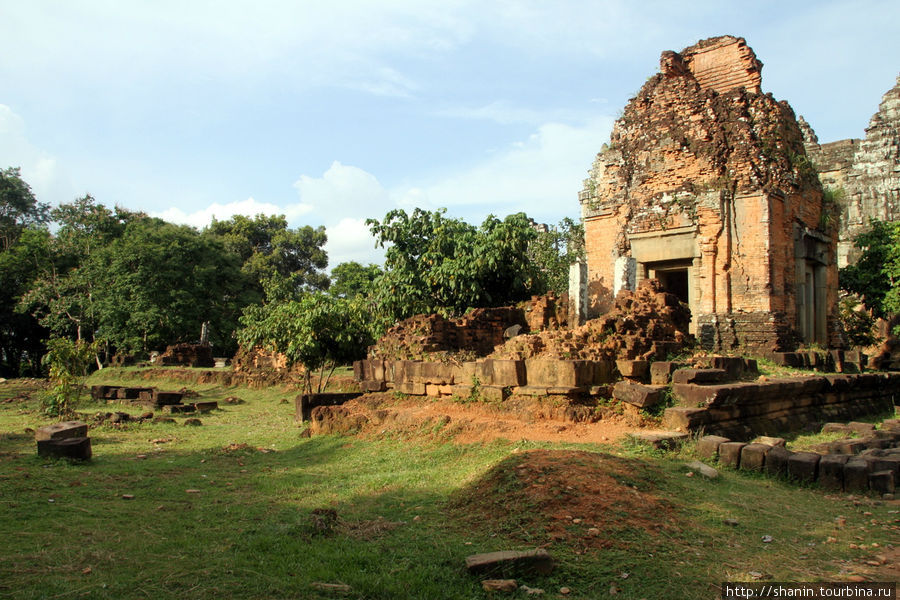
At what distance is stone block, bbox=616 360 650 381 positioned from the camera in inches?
336

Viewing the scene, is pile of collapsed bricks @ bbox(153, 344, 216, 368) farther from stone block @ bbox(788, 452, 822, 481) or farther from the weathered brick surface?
stone block @ bbox(788, 452, 822, 481)

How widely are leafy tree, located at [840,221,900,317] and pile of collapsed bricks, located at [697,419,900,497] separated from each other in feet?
34.7

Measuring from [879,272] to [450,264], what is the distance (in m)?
11.2

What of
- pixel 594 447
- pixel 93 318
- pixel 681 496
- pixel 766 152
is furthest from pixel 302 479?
pixel 93 318

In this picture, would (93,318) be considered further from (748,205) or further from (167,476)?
(748,205)

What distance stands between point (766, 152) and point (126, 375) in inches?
886

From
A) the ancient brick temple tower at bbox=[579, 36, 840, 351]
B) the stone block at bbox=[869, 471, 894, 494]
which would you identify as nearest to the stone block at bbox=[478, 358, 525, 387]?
the ancient brick temple tower at bbox=[579, 36, 840, 351]

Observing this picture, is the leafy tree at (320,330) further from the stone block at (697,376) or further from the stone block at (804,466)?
the stone block at (804,466)

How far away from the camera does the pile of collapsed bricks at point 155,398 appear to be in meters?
14.3

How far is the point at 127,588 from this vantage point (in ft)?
11.5

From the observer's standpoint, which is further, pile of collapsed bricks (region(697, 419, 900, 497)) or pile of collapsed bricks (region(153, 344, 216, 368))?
pile of collapsed bricks (region(153, 344, 216, 368))

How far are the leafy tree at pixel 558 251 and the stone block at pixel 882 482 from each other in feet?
44.0

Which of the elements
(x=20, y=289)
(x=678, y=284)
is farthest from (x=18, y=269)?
(x=678, y=284)

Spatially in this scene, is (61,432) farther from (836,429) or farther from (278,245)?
(278,245)
